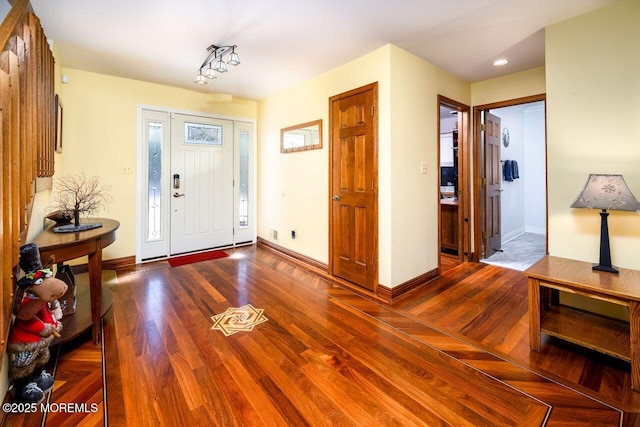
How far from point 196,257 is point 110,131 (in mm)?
1928

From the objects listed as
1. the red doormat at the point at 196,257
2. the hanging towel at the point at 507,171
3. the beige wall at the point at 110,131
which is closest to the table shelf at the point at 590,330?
the hanging towel at the point at 507,171

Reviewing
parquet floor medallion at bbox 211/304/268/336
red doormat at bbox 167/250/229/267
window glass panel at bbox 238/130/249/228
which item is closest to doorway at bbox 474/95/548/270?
parquet floor medallion at bbox 211/304/268/336

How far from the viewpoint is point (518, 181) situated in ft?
18.9

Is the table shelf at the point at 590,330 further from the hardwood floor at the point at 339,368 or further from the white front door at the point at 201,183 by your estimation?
the white front door at the point at 201,183

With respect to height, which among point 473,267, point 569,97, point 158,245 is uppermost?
point 569,97

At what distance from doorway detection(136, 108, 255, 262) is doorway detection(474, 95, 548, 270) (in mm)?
3506

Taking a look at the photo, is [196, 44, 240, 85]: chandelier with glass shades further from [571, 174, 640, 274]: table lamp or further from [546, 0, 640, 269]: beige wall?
[571, 174, 640, 274]: table lamp

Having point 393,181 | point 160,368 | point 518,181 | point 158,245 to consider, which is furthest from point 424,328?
point 518,181

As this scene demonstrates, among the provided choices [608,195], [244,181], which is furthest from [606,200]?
[244,181]

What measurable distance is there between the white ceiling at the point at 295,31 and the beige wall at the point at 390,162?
7.4 inches

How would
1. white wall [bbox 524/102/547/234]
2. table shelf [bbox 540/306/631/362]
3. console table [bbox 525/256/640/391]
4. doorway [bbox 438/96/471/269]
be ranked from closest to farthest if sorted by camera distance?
1. console table [bbox 525/256/640/391]
2. table shelf [bbox 540/306/631/362]
3. doorway [bbox 438/96/471/269]
4. white wall [bbox 524/102/547/234]

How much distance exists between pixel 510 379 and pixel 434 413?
0.59 m

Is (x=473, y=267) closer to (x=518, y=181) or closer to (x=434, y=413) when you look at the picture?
(x=434, y=413)

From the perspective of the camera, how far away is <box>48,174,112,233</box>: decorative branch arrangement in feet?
7.18
